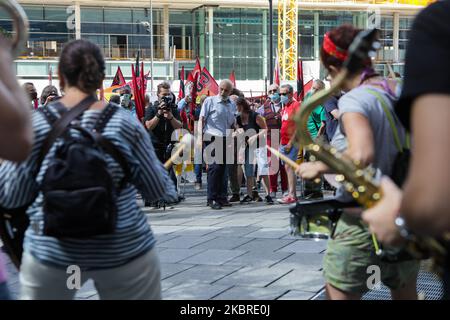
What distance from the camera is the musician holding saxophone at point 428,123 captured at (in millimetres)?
1487

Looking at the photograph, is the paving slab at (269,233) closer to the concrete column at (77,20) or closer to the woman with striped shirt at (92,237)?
the woman with striped shirt at (92,237)

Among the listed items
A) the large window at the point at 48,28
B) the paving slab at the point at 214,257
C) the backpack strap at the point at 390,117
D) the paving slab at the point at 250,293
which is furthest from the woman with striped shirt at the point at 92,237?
the large window at the point at 48,28

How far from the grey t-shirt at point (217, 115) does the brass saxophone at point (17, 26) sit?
29.8 feet

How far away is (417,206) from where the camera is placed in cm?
153

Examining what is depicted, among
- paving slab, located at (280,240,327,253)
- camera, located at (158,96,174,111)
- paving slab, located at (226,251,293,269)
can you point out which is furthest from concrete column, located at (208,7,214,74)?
paving slab, located at (226,251,293,269)

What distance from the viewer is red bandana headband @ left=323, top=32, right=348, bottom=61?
137 inches

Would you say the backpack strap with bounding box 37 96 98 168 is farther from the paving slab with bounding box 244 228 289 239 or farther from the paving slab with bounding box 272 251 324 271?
the paving slab with bounding box 244 228 289 239

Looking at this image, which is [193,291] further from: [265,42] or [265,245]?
[265,42]

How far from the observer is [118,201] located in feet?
10.1

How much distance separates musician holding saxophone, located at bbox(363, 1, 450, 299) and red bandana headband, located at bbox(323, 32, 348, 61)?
1768mm

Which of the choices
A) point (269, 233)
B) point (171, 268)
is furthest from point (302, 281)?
point (269, 233)

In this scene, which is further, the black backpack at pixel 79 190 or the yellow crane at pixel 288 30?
the yellow crane at pixel 288 30
